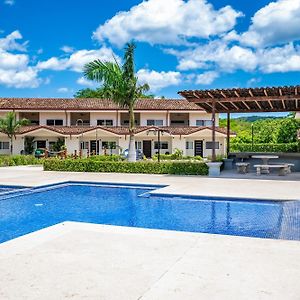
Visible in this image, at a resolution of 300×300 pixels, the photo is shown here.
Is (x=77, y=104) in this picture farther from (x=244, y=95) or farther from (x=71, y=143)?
(x=244, y=95)

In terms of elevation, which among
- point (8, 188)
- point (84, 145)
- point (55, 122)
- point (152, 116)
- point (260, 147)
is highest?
point (152, 116)

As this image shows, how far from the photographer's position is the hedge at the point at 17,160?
2717 centimetres

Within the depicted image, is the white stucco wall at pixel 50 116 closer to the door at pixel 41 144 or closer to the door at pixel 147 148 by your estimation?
the door at pixel 41 144

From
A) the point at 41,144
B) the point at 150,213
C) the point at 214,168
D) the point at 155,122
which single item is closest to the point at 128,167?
the point at 214,168

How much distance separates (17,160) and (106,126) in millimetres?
11593

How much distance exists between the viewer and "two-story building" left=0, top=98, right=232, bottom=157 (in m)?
36.2

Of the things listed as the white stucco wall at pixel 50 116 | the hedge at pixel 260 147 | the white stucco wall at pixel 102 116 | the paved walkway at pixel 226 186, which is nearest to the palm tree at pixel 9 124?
the white stucco wall at pixel 50 116

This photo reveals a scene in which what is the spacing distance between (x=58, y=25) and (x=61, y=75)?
26.1 m

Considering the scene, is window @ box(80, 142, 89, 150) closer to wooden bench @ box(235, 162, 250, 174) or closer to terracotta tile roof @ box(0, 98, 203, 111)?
terracotta tile roof @ box(0, 98, 203, 111)

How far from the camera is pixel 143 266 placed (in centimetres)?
542

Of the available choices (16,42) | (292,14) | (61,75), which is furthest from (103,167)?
(61,75)

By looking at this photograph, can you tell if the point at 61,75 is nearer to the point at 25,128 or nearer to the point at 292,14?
the point at 25,128

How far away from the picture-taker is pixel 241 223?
9.32 meters

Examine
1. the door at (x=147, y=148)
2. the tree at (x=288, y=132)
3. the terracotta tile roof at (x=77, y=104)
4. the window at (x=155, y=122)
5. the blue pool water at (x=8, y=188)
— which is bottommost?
the blue pool water at (x=8, y=188)
